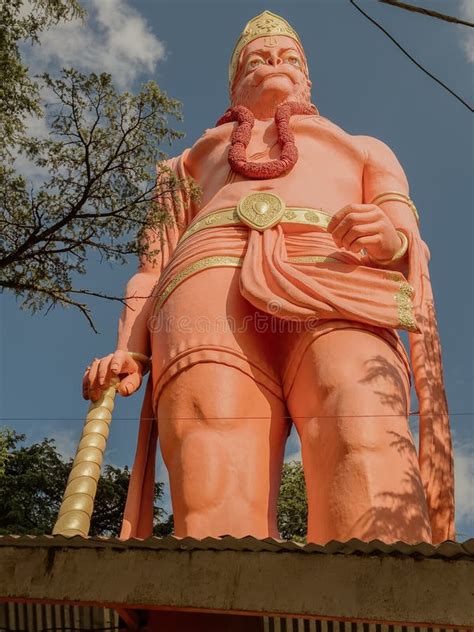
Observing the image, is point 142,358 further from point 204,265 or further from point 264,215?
point 264,215

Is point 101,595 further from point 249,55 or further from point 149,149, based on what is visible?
point 249,55

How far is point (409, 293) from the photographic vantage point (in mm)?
5254

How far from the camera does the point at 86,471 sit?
206 inches

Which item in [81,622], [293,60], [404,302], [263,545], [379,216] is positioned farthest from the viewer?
[293,60]

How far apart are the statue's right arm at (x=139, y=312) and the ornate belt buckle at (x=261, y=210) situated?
0.74 metres

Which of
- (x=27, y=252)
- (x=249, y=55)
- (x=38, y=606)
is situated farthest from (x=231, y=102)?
(x=38, y=606)

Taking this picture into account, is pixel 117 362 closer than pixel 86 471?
No

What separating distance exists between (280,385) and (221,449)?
27.2 inches

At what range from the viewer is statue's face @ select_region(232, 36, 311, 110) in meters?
6.92

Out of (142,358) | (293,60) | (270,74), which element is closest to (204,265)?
(142,358)

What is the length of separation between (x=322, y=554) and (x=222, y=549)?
0.40 m

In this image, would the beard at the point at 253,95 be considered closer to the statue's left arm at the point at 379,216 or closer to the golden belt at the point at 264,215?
the statue's left arm at the point at 379,216

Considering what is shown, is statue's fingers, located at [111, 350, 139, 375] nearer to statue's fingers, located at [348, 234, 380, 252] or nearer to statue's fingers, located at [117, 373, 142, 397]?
statue's fingers, located at [117, 373, 142, 397]

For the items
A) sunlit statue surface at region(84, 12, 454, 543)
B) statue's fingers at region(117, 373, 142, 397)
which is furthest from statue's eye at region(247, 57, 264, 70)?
statue's fingers at region(117, 373, 142, 397)
